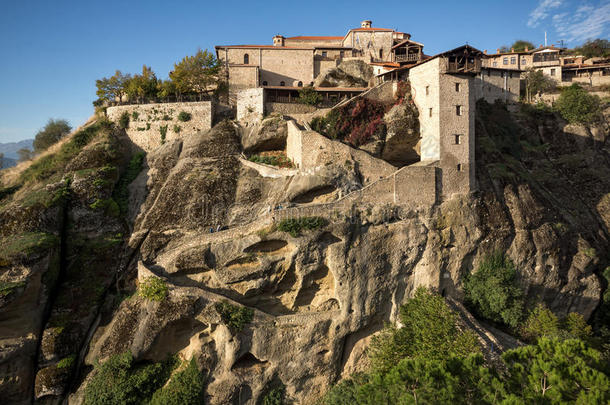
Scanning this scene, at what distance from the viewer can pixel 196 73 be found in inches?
1404

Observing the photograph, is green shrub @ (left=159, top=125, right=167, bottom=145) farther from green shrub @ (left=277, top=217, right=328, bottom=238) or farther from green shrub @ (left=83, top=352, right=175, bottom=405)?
green shrub @ (left=83, top=352, right=175, bottom=405)

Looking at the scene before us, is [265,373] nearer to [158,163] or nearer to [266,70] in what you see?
[158,163]

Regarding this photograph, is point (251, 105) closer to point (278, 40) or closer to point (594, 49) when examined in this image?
point (278, 40)

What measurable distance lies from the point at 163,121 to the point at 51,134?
1620 centimetres

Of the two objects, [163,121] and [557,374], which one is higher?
[163,121]

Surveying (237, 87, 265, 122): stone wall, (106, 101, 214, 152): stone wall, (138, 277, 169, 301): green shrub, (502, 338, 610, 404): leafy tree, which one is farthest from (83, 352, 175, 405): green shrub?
(237, 87, 265, 122): stone wall

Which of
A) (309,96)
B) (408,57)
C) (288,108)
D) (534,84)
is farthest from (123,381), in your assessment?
(534,84)

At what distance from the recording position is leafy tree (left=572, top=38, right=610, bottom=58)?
56.8 meters

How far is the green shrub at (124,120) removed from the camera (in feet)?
113

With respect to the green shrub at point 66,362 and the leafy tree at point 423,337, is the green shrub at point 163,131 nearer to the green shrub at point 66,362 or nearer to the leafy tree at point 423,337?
the green shrub at point 66,362

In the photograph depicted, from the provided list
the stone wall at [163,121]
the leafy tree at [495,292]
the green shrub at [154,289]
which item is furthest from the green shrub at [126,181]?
the leafy tree at [495,292]

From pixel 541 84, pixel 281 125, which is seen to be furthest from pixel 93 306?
pixel 541 84

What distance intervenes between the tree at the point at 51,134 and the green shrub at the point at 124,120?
11.1 meters

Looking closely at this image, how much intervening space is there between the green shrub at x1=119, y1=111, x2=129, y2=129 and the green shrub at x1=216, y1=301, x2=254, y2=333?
71.5ft
